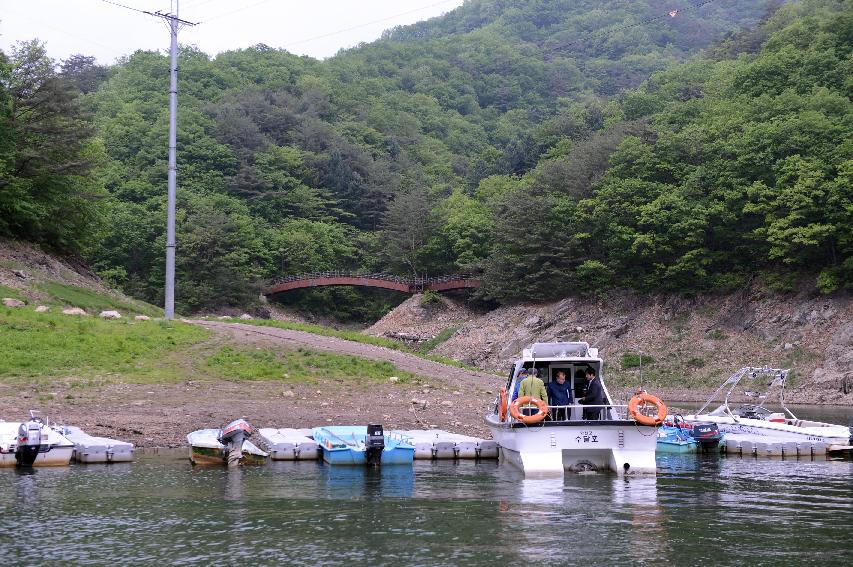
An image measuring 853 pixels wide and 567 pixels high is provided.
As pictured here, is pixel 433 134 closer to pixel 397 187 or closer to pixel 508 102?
pixel 508 102

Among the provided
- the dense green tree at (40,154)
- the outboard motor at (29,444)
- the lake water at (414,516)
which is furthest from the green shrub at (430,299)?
the outboard motor at (29,444)

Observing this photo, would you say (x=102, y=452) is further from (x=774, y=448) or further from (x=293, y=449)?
(x=774, y=448)

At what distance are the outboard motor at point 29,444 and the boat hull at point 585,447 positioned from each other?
38.8 feet

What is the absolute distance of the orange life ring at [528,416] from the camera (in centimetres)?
2372

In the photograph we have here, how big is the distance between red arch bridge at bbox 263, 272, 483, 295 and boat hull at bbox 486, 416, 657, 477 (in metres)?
65.8

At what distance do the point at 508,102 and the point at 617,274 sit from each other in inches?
4843

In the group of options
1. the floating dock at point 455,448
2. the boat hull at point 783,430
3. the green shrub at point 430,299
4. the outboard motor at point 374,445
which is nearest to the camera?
the outboard motor at point 374,445

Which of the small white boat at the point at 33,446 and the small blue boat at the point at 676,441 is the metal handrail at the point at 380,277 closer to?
the small blue boat at the point at 676,441

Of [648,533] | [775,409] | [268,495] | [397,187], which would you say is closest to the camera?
[648,533]

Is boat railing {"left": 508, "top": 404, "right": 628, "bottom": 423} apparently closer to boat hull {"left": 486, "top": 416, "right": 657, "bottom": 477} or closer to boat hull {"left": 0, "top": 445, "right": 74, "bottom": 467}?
boat hull {"left": 486, "top": 416, "right": 657, "bottom": 477}

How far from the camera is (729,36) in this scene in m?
152

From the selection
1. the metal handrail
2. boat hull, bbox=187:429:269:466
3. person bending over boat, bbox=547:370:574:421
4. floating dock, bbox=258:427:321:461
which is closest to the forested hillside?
the metal handrail

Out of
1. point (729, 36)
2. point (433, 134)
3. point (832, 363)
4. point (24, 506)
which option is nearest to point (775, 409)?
point (832, 363)

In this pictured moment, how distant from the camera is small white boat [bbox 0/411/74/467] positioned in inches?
953
